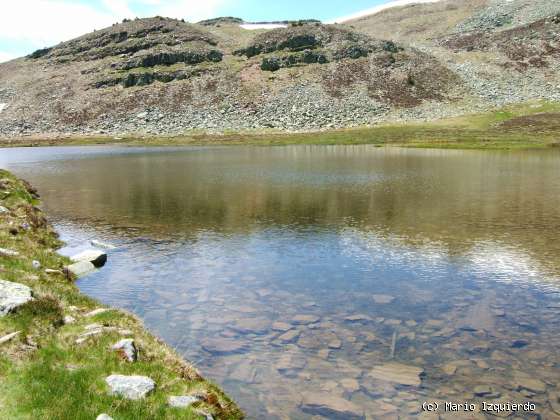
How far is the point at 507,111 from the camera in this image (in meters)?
127

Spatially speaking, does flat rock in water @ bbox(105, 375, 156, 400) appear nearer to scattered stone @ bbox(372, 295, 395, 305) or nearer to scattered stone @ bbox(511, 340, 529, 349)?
scattered stone @ bbox(372, 295, 395, 305)

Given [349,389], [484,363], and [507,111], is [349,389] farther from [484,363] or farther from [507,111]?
[507,111]

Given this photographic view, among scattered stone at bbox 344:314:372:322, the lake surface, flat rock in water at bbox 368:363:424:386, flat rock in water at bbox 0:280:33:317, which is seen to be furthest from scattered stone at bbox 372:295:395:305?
flat rock in water at bbox 0:280:33:317

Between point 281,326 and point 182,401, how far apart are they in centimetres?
588

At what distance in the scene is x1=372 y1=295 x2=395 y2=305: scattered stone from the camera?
16845 mm

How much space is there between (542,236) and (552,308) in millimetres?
11315

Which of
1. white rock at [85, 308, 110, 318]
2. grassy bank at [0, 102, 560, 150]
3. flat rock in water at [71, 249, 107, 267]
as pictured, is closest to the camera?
white rock at [85, 308, 110, 318]

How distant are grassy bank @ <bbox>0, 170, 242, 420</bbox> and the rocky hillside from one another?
12056cm

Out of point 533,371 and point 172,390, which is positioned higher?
point 172,390

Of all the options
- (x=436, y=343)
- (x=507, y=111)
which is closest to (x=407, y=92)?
(x=507, y=111)

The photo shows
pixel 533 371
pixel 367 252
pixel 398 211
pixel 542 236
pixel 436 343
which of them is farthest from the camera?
pixel 398 211

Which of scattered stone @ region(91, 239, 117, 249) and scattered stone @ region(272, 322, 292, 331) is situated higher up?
scattered stone @ region(91, 239, 117, 249)

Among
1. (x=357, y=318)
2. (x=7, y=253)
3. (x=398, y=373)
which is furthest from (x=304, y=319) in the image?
(x=7, y=253)

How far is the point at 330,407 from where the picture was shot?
10852 mm
